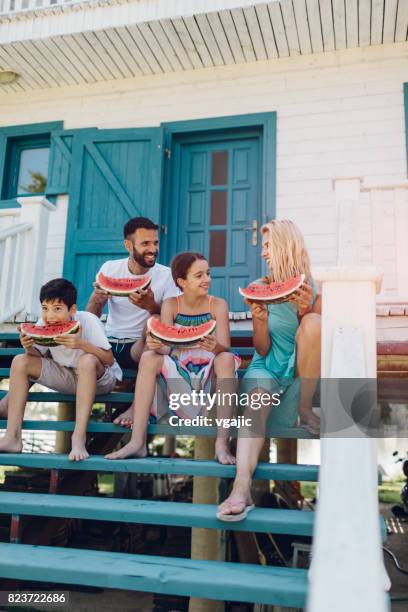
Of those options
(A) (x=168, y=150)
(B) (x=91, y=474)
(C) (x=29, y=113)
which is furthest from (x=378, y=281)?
(C) (x=29, y=113)

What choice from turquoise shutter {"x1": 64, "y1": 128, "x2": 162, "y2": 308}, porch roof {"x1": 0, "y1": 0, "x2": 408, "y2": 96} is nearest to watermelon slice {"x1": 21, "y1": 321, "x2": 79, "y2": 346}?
turquoise shutter {"x1": 64, "y1": 128, "x2": 162, "y2": 308}

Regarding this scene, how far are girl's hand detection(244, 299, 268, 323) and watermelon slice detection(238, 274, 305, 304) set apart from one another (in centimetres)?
4

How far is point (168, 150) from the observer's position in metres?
6.71

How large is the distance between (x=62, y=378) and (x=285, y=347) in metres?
1.49

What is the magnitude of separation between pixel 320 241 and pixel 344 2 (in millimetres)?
2332

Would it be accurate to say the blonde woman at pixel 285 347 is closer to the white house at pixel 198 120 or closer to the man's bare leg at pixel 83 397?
the man's bare leg at pixel 83 397

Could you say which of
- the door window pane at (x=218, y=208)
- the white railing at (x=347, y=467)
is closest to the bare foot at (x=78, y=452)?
the white railing at (x=347, y=467)

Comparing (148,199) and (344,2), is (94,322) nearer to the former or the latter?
(148,199)

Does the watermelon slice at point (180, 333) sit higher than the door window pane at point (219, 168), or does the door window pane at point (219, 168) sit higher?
the door window pane at point (219, 168)

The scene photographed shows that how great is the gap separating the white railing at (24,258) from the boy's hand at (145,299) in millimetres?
1825

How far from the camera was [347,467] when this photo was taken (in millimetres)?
2053

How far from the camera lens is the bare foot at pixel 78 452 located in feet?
10.5

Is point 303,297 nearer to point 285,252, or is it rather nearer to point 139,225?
point 285,252

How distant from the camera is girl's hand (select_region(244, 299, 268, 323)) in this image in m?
3.22
